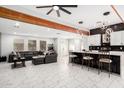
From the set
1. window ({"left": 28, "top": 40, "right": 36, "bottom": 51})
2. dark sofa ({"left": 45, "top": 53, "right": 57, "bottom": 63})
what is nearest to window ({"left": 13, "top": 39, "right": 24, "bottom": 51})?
window ({"left": 28, "top": 40, "right": 36, "bottom": 51})

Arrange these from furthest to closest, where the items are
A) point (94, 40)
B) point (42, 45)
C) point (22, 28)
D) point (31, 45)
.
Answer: point (42, 45) < point (31, 45) < point (94, 40) < point (22, 28)

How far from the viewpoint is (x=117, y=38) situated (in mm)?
5082

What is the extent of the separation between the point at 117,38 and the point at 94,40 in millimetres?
1607

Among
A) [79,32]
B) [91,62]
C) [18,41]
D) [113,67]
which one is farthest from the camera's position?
[18,41]

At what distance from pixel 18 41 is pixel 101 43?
7.59 metres

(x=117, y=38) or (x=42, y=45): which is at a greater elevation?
(x=117, y=38)

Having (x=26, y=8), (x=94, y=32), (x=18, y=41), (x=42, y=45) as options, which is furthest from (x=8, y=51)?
(x=94, y=32)

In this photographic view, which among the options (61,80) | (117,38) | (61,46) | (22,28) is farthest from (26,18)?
(61,46)

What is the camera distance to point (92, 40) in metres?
6.57

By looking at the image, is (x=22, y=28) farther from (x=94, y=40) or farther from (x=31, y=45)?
(x=94, y=40)

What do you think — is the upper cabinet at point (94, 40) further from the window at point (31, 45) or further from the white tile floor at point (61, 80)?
the window at point (31, 45)

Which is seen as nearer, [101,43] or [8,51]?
[101,43]
